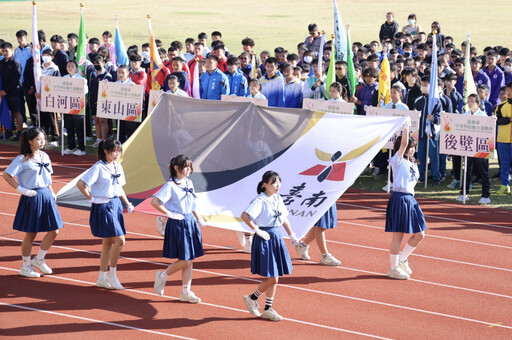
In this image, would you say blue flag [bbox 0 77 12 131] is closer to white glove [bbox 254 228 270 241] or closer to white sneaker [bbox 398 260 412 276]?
white sneaker [bbox 398 260 412 276]

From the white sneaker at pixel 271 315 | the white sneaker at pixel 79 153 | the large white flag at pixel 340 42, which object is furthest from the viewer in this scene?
the white sneaker at pixel 79 153

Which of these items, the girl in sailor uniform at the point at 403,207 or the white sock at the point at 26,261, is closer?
the white sock at the point at 26,261

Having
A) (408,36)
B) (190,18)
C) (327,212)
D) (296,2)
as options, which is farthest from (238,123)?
(296,2)

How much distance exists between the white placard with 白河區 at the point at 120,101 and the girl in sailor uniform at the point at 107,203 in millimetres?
6632

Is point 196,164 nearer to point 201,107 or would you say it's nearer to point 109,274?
point 201,107

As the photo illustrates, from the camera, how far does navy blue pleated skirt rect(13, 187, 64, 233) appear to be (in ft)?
30.7

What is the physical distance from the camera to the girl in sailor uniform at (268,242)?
8.31 meters

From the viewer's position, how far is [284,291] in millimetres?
9398

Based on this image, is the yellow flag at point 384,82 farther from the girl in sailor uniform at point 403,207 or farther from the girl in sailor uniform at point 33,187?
the girl in sailor uniform at point 33,187

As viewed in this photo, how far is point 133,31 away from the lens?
44.7 metres

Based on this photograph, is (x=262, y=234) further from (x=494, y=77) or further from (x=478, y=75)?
(x=494, y=77)

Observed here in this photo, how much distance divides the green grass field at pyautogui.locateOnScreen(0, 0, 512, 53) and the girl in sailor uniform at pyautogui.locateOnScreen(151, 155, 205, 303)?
30.1 meters

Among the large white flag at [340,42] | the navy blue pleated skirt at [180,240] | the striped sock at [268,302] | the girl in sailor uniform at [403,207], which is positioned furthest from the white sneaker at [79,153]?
the striped sock at [268,302]

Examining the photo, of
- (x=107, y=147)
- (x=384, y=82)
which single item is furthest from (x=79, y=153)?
(x=107, y=147)
